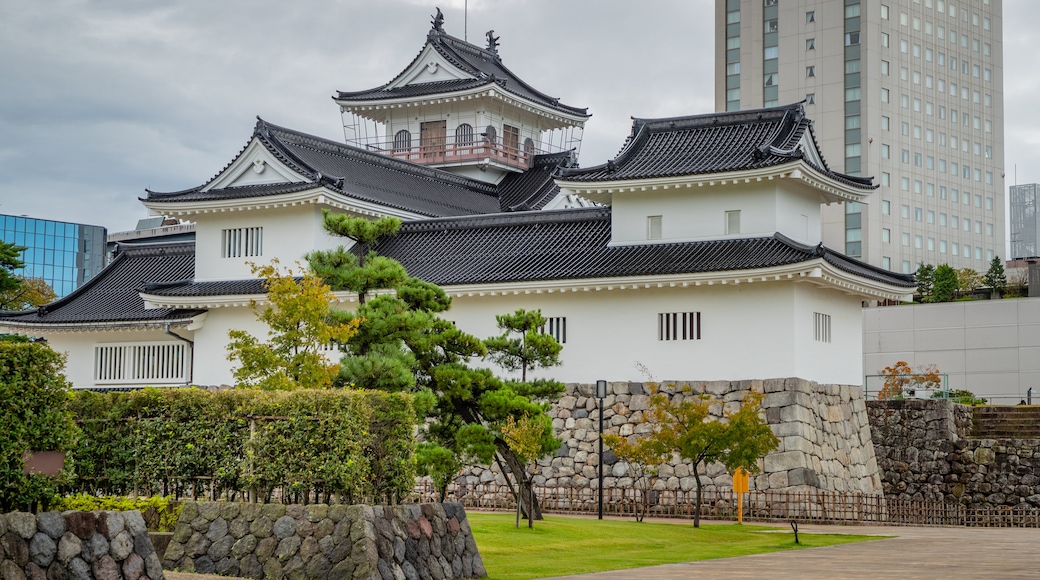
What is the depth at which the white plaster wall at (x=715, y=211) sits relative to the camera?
3067 cm

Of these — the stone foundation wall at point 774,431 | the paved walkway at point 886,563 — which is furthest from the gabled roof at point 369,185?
the paved walkway at point 886,563

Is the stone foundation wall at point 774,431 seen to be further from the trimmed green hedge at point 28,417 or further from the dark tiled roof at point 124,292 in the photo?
the trimmed green hedge at point 28,417

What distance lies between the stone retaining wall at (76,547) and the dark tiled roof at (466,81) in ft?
118

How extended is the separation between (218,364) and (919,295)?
43929mm

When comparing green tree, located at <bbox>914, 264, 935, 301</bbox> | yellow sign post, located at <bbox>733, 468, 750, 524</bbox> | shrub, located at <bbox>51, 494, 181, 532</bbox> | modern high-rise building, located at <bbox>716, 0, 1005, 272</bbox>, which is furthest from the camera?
modern high-rise building, located at <bbox>716, 0, 1005, 272</bbox>

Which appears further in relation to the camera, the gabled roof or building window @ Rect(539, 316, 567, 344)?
the gabled roof

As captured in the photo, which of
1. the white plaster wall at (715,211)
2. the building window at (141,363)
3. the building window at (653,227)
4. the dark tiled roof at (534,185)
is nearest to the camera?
the white plaster wall at (715,211)

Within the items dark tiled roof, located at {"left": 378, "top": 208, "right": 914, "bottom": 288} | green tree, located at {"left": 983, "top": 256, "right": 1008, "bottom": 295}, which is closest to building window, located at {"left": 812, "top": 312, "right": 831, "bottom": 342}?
dark tiled roof, located at {"left": 378, "top": 208, "right": 914, "bottom": 288}

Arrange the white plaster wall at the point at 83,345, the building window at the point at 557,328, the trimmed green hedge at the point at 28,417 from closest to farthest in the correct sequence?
the trimmed green hedge at the point at 28,417 → the building window at the point at 557,328 → the white plaster wall at the point at 83,345

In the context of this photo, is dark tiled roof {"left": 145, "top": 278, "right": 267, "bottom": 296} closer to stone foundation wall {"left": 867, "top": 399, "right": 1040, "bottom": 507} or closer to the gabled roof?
the gabled roof

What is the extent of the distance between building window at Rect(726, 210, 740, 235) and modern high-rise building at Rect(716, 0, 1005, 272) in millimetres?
51303

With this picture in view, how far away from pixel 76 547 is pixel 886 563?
12.0 metres

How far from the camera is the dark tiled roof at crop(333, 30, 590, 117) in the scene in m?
49.2

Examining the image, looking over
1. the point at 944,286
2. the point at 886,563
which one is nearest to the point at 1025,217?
the point at 944,286
